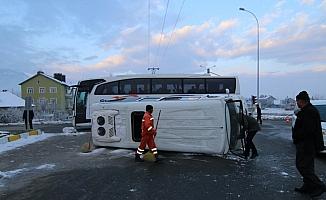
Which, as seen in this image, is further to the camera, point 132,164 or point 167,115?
point 167,115

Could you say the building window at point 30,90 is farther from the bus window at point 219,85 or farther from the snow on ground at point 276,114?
the bus window at point 219,85

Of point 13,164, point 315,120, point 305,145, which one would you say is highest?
point 315,120

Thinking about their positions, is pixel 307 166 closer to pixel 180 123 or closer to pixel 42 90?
pixel 180 123

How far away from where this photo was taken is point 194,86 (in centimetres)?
2503

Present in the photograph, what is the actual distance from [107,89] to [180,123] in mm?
12944

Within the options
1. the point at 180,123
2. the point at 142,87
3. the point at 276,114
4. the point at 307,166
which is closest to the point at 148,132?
the point at 180,123

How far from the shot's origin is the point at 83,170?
10.4m

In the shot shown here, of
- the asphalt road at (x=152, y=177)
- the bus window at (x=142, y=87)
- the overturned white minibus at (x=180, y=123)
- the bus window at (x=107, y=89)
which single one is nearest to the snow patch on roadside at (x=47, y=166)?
the asphalt road at (x=152, y=177)

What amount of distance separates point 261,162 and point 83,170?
4922 mm

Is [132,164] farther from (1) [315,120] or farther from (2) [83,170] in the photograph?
(1) [315,120]

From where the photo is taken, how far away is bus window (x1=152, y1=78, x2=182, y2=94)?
25.1 metres

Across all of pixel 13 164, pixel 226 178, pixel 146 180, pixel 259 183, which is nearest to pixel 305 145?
pixel 259 183

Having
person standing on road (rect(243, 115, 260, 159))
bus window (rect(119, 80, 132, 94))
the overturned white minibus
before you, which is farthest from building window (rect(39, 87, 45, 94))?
person standing on road (rect(243, 115, 260, 159))

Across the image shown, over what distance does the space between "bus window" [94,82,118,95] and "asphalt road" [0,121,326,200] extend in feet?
37.3
